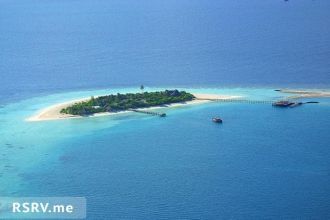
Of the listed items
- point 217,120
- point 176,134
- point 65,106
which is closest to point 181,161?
point 176,134

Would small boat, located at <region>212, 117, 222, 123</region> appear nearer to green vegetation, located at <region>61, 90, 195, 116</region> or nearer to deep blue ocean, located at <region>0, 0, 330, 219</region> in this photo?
deep blue ocean, located at <region>0, 0, 330, 219</region>

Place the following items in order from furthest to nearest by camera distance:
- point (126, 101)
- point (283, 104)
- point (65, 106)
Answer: point (65, 106), point (126, 101), point (283, 104)

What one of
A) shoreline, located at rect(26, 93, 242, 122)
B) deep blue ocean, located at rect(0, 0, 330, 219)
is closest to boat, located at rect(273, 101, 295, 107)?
deep blue ocean, located at rect(0, 0, 330, 219)

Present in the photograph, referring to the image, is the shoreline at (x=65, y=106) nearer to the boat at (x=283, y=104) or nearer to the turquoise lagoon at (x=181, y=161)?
the turquoise lagoon at (x=181, y=161)

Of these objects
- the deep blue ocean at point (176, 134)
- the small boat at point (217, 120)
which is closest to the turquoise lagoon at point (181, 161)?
the deep blue ocean at point (176, 134)

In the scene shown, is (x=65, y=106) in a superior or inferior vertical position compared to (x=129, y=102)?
inferior

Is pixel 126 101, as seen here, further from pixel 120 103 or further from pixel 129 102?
pixel 120 103
